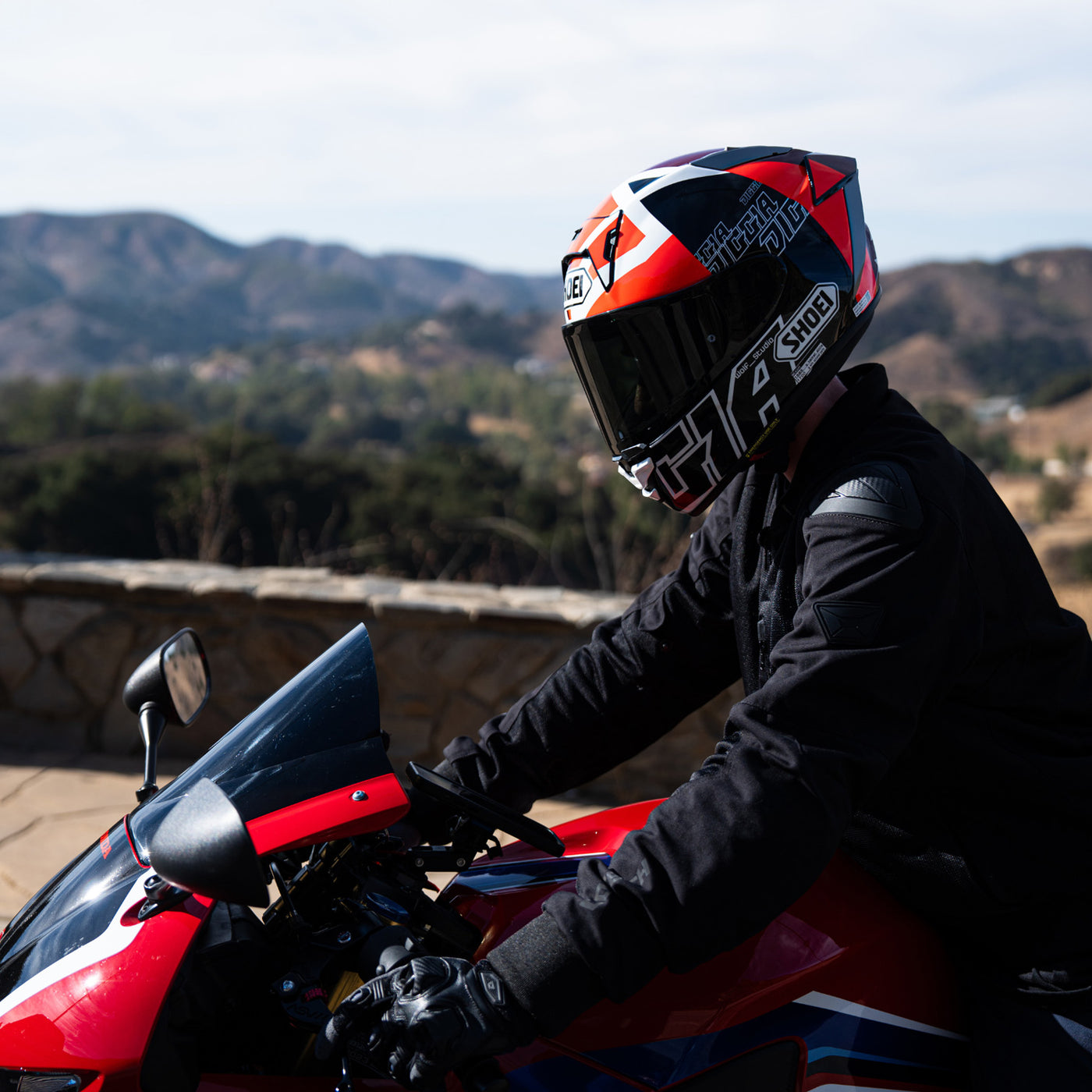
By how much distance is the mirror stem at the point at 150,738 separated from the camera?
1.63 meters

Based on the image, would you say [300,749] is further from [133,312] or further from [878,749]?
[133,312]

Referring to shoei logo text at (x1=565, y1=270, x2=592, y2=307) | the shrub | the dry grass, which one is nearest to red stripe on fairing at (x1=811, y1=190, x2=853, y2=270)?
shoei logo text at (x1=565, y1=270, x2=592, y2=307)

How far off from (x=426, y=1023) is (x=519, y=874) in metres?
0.46

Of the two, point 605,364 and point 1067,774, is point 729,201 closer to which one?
point 605,364

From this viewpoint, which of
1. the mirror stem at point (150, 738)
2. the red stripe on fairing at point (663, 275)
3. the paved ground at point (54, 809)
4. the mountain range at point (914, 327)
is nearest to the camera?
the mirror stem at point (150, 738)

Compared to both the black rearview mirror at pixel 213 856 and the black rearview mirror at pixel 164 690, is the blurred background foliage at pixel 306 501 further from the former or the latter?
the black rearview mirror at pixel 213 856

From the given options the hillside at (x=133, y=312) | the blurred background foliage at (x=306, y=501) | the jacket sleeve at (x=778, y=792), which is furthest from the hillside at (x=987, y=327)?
the jacket sleeve at (x=778, y=792)

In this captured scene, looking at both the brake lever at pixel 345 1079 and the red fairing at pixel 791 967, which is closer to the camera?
the brake lever at pixel 345 1079

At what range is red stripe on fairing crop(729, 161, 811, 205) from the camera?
1.82 metres

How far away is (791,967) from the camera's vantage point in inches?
58.9

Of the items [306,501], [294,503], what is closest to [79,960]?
[294,503]

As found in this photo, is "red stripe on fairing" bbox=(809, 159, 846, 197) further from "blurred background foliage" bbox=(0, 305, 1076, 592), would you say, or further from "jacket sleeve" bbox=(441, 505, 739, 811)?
"blurred background foliage" bbox=(0, 305, 1076, 592)

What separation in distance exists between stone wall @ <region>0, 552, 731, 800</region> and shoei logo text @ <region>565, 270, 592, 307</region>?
113 inches

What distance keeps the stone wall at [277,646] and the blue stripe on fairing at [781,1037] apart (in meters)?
2.98
